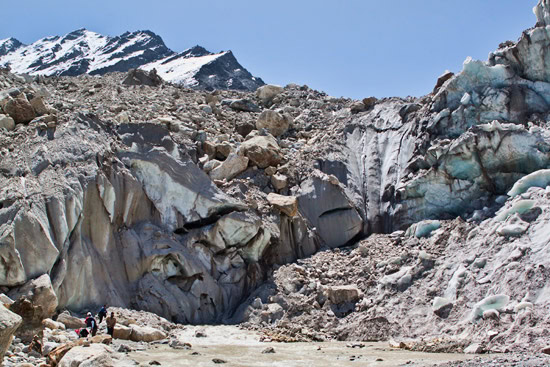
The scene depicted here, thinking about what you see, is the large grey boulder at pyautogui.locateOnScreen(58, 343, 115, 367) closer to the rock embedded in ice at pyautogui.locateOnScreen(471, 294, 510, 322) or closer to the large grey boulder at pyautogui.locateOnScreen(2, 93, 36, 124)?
the rock embedded in ice at pyautogui.locateOnScreen(471, 294, 510, 322)

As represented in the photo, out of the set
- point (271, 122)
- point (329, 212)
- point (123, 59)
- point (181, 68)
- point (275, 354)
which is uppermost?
point (123, 59)

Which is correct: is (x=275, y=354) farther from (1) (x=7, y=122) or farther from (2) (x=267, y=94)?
(2) (x=267, y=94)

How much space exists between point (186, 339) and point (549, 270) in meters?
10.8

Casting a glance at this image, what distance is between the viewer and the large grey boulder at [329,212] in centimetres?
2361

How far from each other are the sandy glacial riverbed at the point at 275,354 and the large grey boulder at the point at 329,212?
8.25 meters

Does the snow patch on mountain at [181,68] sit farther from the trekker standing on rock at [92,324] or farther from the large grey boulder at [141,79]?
the trekker standing on rock at [92,324]

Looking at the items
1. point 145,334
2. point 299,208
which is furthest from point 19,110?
point 299,208

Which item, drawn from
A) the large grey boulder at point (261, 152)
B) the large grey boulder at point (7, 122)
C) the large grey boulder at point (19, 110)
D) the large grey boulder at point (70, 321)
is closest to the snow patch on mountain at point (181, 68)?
the large grey boulder at point (261, 152)

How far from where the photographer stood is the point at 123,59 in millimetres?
84500

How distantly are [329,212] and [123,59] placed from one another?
7025 cm

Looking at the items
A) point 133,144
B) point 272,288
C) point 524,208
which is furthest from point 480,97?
point 133,144

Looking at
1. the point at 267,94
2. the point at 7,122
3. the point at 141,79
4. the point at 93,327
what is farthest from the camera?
the point at 267,94

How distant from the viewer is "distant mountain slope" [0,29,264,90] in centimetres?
6619

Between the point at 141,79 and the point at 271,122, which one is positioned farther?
the point at 141,79
